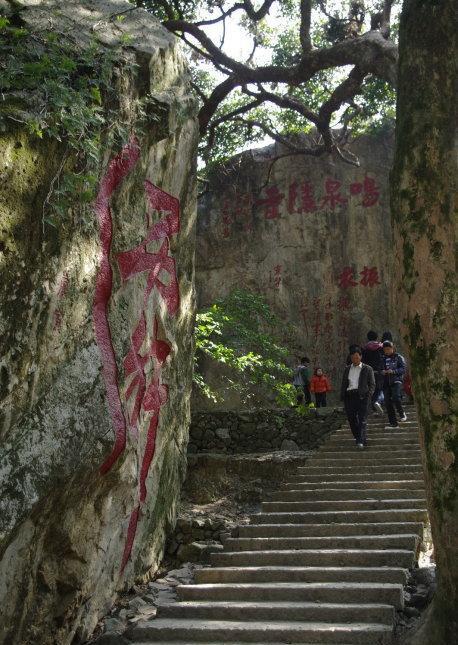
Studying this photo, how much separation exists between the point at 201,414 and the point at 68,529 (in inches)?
246

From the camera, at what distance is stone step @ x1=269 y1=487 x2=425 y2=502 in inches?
263

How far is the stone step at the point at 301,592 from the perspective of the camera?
15.7ft

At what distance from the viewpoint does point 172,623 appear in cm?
497

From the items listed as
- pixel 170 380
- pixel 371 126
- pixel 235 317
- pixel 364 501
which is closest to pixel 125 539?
pixel 170 380

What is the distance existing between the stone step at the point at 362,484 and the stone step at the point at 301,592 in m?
1.90

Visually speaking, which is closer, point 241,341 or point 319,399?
point 241,341

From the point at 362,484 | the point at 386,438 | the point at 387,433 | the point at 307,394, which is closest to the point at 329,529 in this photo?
the point at 362,484

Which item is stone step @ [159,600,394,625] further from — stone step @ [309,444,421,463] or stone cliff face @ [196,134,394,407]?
stone cliff face @ [196,134,394,407]

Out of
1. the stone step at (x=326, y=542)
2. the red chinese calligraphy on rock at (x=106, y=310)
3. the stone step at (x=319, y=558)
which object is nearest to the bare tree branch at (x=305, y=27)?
the red chinese calligraphy on rock at (x=106, y=310)

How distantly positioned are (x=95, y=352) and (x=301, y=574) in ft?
7.08

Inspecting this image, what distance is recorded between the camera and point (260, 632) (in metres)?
4.60

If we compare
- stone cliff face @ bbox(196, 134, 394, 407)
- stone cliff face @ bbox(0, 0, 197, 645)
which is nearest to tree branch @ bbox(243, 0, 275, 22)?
stone cliff face @ bbox(0, 0, 197, 645)

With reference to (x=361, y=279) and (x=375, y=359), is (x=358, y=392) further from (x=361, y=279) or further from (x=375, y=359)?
(x=361, y=279)

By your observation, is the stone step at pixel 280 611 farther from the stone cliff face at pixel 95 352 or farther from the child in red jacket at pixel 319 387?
the child in red jacket at pixel 319 387
